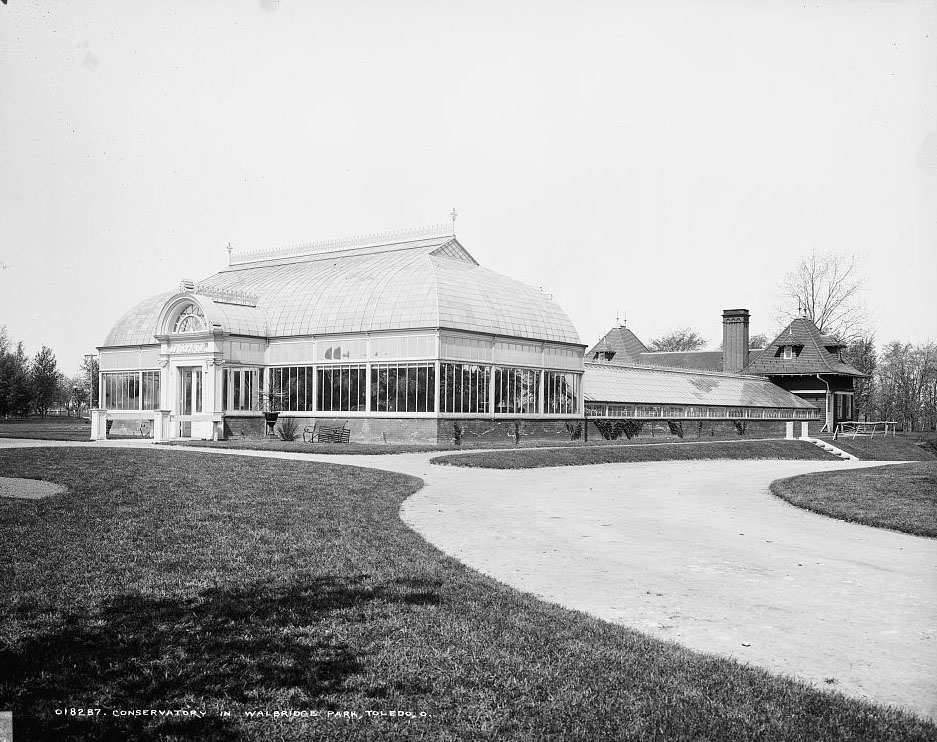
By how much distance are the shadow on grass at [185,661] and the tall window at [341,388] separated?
97.5 feet

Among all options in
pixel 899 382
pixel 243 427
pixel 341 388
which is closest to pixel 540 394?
pixel 341 388

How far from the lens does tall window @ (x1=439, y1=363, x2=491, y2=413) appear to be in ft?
118

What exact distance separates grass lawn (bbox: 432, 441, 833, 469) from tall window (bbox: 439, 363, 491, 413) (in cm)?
674

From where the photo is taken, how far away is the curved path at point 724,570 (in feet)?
22.5

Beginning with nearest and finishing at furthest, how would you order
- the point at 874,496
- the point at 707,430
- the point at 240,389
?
the point at 874,496
the point at 240,389
the point at 707,430

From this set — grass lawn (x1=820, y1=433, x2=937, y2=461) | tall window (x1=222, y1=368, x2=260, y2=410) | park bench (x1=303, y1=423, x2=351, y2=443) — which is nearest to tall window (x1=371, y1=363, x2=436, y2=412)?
park bench (x1=303, y1=423, x2=351, y2=443)

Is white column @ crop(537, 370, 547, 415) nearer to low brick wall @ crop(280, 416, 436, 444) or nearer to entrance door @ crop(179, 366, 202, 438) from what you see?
low brick wall @ crop(280, 416, 436, 444)

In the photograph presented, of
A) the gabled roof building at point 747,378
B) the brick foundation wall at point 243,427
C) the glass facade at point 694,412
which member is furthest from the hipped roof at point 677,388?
the brick foundation wall at point 243,427

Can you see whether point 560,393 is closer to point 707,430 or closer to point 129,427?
point 707,430

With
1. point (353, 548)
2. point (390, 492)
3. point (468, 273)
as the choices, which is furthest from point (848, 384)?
point (353, 548)

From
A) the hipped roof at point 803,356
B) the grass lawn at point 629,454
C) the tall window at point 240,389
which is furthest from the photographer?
the hipped roof at point 803,356

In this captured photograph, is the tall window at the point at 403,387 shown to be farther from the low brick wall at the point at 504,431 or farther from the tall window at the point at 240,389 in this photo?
the tall window at the point at 240,389

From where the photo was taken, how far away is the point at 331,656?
624cm

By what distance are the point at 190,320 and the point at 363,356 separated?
29.1ft
